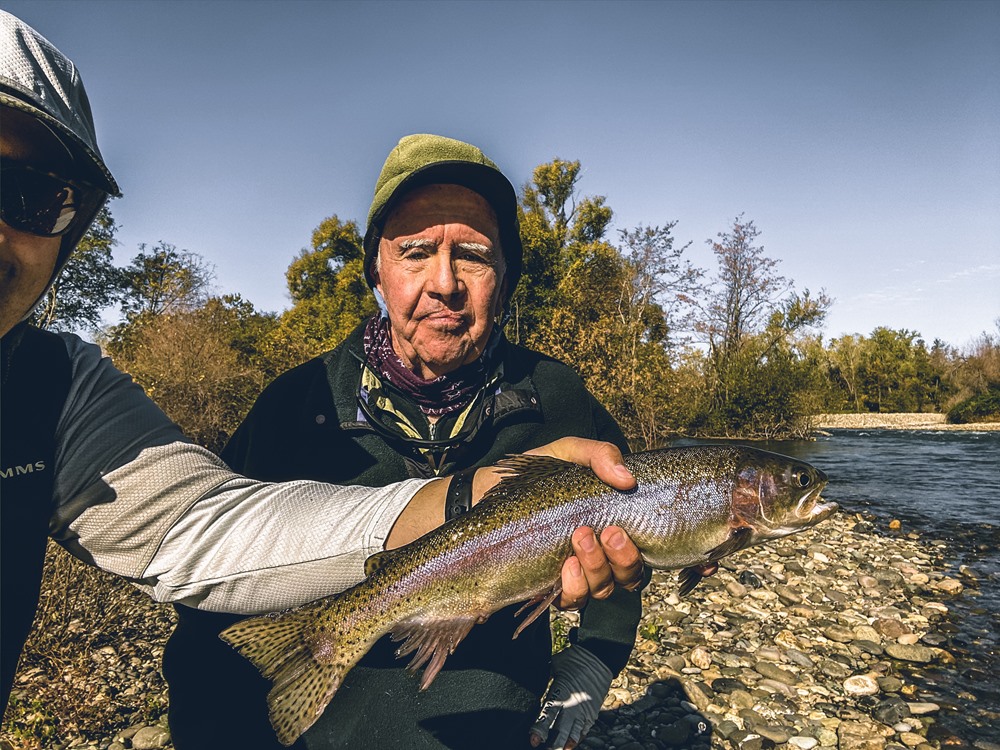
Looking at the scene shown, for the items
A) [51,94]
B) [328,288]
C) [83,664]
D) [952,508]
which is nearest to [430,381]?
[51,94]

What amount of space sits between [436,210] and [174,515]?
187 cm

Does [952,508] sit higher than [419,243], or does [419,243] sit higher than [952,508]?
[419,243]

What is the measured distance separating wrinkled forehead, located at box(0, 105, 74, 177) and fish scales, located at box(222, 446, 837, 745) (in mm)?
1670

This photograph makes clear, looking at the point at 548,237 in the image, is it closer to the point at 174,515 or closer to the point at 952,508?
the point at 952,508

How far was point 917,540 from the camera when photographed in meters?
11.1

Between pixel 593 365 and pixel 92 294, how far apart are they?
29160 millimetres

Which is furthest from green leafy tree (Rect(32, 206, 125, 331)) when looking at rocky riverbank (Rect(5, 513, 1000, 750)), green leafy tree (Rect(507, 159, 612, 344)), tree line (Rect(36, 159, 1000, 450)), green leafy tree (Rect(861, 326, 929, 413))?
green leafy tree (Rect(861, 326, 929, 413))

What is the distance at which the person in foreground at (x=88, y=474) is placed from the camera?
5.71 feet

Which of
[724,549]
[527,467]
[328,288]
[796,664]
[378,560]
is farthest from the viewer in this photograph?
[328,288]

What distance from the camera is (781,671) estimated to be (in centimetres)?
570

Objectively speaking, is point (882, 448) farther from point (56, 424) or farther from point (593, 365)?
point (56, 424)

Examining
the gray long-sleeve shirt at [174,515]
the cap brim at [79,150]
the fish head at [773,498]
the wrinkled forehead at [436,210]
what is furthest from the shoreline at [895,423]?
the cap brim at [79,150]

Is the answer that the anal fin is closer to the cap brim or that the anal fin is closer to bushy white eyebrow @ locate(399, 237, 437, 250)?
bushy white eyebrow @ locate(399, 237, 437, 250)

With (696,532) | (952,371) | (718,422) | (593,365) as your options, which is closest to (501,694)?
(696,532)
